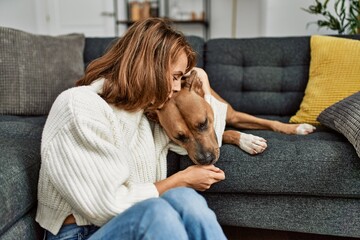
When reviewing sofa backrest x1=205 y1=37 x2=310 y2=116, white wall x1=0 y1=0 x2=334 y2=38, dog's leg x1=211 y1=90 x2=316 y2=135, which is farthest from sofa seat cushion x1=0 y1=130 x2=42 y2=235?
white wall x1=0 y1=0 x2=334 y2=38

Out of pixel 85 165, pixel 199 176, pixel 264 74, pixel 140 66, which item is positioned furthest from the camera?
pixel 264 74

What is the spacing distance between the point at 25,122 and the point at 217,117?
99 centimetres

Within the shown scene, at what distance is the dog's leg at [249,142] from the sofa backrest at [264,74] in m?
0.68

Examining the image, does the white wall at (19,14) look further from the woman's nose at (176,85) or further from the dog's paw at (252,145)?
the dog's paw at (252,145)

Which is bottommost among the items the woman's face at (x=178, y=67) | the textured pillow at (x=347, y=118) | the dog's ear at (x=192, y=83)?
the textured pillow at (x=347, y=118)

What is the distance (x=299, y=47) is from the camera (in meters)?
2.25

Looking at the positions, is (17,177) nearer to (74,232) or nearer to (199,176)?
(74,232)

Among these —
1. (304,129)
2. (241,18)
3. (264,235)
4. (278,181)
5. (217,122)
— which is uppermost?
(241,18)

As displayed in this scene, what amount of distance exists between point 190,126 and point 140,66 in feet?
1.23

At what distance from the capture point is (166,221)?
87 centimetres

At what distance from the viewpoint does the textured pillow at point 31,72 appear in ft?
6.64

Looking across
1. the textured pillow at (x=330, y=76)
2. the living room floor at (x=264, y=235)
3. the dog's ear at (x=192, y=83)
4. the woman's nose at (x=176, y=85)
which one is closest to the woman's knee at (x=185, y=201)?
the woman's nose at (x=176, y=85)

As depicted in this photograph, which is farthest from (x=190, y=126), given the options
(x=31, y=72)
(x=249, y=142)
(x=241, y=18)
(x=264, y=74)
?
(x=241, y=18)

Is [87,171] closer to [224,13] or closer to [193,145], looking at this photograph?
A: [193,145]
